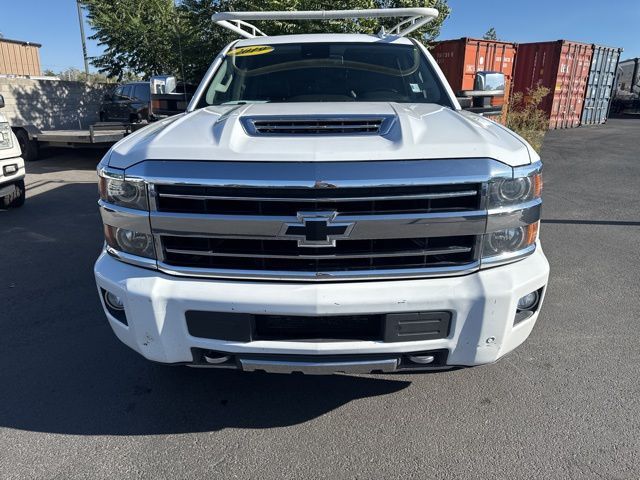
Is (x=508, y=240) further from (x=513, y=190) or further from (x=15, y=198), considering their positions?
(x=15, y=198)

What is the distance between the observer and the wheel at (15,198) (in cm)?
675

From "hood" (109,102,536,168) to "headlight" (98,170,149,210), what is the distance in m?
0.07

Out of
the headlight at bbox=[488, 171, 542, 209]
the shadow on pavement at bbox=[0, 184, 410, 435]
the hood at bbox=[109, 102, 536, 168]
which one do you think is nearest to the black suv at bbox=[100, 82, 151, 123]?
the shadow on pavement at bbox=[0, 184, 410, 435]

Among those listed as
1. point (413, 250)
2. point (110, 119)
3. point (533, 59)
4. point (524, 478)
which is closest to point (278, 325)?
point (413, 250)

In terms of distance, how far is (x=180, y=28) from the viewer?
47.8 feet

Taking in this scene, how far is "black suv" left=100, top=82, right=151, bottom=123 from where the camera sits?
1311 cm

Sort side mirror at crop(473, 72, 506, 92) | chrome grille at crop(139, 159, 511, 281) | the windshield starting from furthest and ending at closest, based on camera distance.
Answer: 1. side mirror at crop(473, 72, 506, 92)
2. the windshield
3. chrome grille at crop(139, 159, 511, 281)

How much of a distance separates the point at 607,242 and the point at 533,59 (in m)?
15.2

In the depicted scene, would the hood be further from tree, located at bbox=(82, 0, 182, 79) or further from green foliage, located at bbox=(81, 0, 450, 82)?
tree, located at bbox=(82, 0, 182, 79)

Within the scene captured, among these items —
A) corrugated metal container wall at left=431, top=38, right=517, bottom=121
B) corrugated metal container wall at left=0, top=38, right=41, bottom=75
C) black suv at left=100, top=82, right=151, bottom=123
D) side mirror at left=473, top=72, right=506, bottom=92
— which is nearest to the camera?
side mirror at left=473, top=72, right=506, bottom=92

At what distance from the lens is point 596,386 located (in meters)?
2.79

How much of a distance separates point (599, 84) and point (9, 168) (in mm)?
22557

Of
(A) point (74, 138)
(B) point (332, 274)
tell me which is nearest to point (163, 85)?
(B) point (332, 274)

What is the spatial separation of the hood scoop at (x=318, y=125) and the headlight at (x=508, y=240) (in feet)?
2.31
